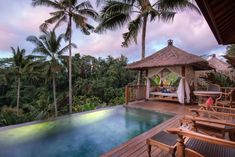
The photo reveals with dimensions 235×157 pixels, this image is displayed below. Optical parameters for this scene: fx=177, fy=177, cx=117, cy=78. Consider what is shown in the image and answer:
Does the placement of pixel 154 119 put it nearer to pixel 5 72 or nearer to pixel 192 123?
pixel 192 123

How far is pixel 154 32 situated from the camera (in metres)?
14.8

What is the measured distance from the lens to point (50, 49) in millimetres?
15938

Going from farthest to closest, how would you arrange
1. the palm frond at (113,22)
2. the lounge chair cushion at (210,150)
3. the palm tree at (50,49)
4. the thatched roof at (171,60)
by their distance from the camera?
1. the palm tree at (50,49)
2. the palm frond at (113,22)
3. the thatched roof at (171,60)
4. the lounge chair cushion at (210,150)

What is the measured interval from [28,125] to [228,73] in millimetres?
11023

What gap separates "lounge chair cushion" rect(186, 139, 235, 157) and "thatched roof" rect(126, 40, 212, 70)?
21.7 ft

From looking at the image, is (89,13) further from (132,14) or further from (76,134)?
(76,134)

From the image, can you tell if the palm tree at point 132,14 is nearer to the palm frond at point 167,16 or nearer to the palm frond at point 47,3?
the palm frond at point 167,16

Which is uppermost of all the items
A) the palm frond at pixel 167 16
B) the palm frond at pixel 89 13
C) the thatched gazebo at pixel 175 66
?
the palm frond at pixel 89 13

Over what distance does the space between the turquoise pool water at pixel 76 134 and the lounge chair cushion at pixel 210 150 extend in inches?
90.9

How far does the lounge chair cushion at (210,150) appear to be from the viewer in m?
2.09

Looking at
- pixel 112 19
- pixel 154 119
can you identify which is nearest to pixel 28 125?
pixel 154 119

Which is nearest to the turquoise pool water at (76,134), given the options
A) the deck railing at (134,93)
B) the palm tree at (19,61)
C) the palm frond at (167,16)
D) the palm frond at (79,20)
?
the deck railing at (134,93)

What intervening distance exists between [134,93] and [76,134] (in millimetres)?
5281

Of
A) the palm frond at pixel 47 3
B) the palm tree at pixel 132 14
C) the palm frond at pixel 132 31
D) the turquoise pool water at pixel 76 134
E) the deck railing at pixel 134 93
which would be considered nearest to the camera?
the turquoise pool water at pixel 76 134
